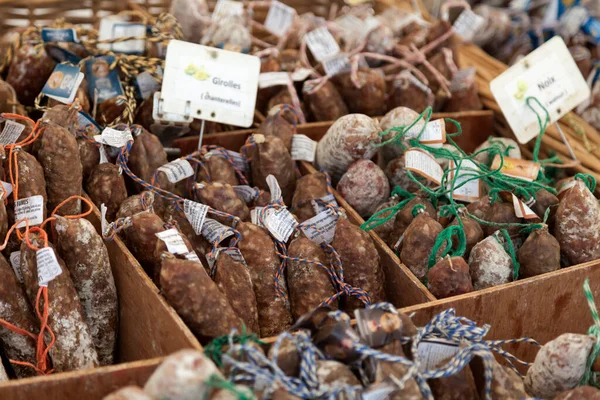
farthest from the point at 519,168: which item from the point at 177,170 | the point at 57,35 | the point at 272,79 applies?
the point at 57,35

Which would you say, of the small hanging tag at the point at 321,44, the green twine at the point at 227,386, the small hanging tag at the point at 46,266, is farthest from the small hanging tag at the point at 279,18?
the green twine at the point at 227,386

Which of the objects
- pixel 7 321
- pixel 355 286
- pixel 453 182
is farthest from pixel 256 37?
pixel 7 321

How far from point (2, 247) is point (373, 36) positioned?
5.53 feet

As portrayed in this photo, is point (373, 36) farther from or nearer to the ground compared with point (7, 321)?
farther from the ground

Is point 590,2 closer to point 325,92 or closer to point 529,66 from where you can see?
point 529,66

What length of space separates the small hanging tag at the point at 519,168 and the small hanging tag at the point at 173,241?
1012 millimetres

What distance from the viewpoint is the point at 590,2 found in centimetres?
338

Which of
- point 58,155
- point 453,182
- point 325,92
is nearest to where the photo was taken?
point 58,155

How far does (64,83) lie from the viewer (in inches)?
84.2

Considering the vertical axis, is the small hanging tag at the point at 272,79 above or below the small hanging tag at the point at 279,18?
below

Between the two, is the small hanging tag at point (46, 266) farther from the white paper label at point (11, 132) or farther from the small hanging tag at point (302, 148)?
the small hanging tag at point (302, 148)

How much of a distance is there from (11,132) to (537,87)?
163cm

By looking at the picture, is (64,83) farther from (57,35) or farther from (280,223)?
(280,223)

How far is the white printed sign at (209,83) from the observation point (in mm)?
2111
